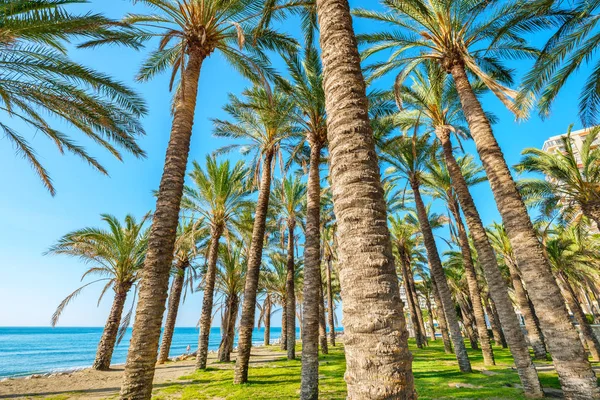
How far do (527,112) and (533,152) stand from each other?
27.1 ft

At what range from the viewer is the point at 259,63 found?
10.0m

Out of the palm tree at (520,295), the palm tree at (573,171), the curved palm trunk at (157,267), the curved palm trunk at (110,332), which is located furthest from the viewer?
the palm tree at (520,295)

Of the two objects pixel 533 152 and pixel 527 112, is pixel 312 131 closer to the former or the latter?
pixel 527 112

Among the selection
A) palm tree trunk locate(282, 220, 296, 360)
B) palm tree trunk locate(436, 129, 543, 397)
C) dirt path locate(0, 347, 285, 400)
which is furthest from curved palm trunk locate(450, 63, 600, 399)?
palm tree trunk locate(282, 220, 296, 360)

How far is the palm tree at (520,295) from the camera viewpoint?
1580cm

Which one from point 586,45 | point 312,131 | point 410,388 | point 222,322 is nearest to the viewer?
point 410,388

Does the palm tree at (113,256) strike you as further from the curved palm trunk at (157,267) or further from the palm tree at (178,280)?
the curved palm trunk at (157,267)

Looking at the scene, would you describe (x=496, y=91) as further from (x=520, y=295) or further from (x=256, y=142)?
(x=520, y=295)

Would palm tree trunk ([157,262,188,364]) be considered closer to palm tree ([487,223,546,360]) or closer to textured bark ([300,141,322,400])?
textured bark ([300,141,322,400])

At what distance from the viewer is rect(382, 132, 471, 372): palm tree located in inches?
459

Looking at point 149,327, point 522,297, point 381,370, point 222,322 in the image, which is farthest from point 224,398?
point 522,297

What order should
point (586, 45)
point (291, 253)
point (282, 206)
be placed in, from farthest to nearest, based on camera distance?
point (282, 206), point (291, 253), point (586, 45)

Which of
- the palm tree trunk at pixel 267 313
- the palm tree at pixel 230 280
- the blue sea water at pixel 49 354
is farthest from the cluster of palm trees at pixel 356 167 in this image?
the blue sea water at pixel 49 354

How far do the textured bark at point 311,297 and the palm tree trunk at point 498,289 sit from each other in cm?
543
